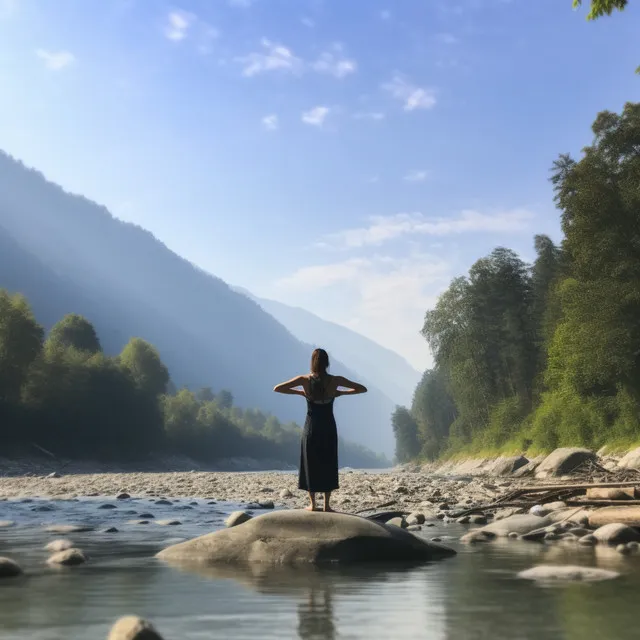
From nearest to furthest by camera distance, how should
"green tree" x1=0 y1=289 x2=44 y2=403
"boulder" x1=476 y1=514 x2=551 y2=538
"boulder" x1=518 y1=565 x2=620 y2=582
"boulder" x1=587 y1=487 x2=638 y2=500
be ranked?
"boulder" x1=518 y1=565 x2=620 y2=582 < "boulder" x1=476 y1=514 x2=551 y2=538 < "boulder" x1=587 y1=487 x2=638 y2=500 < "green tree" x1=0 y1=289 x2=44 y2=403

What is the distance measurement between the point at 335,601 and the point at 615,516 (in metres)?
6.29

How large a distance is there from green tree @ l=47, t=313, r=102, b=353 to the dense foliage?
13 centimetres

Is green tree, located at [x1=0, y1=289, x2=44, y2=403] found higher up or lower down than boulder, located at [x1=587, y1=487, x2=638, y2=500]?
higher up

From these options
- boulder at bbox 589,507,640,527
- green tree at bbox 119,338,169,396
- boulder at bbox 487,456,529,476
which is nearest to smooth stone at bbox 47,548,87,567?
boulder at bbox 589,507,640,527

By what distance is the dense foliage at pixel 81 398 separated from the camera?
65.6 meters

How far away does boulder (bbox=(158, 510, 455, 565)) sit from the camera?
769 cm

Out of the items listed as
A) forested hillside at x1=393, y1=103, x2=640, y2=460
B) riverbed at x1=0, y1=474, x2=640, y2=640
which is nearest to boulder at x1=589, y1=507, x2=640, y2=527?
riverbed at x1=0, y1=474, x2=640, y2=640

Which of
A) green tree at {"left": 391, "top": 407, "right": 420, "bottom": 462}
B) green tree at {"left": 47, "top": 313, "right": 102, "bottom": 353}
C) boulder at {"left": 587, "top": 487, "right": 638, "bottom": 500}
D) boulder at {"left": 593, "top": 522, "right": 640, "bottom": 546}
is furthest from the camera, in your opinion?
green tree at {"left": 391, "top": 407, "right": 420, "bottom": 462}

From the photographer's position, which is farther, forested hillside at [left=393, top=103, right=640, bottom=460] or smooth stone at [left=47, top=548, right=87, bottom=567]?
forested hillside at [left=393, top=103, right=640, bottom=460]

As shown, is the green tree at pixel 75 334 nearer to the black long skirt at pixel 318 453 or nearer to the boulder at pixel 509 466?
the boulder at pixel 509 466

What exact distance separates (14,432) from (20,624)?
67920 millimetres

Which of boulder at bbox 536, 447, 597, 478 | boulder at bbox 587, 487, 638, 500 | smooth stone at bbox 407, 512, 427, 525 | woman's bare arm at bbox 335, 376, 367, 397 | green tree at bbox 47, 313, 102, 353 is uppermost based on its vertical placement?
green tree at bbox 47, 313, 102, 353

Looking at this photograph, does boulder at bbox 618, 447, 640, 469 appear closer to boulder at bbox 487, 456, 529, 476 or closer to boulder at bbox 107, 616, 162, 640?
boulder at bbox 487, 456, 529, 476

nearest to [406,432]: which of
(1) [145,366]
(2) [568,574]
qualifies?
(1) [145,366]
